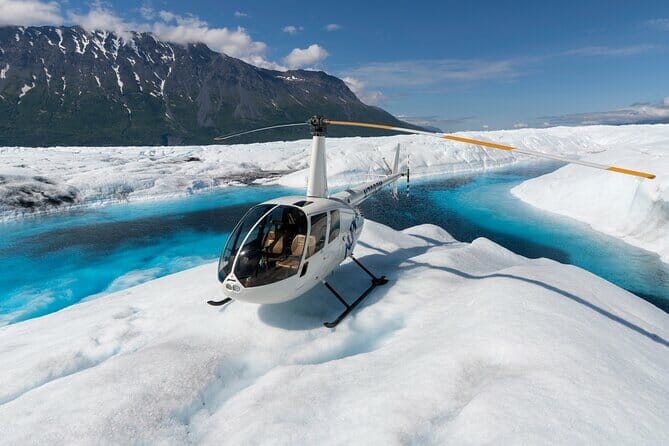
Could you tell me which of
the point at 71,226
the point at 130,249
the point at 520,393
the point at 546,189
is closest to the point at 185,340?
the point at 520,393

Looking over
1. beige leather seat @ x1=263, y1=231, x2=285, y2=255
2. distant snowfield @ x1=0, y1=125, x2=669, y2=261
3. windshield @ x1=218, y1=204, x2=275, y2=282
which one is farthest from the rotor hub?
distant snowfield @ x1=0, y1=125, x2=669, y2=261

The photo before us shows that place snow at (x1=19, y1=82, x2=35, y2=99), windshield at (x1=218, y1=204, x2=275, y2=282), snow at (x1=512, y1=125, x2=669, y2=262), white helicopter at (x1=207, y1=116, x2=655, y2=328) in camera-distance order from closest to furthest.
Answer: white helicopter at (x1=207, y1=116, x2=655, y2=328) → windshield at (x1=218, y1=204, x2=275, y2=282) → snow at (x1=512, y1=125, x2=669, y2=262) → snow at (x1=19, y1=82, x2=35, y2=99)

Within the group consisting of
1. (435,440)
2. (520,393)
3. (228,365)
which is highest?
(520,393)

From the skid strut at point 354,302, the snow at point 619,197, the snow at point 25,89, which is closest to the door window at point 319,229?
the skid strut at point 354,302

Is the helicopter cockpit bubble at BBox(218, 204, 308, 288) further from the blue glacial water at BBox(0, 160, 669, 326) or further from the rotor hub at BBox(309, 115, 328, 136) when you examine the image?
the blue glacial water at BBox(0, 160, 669, 326)

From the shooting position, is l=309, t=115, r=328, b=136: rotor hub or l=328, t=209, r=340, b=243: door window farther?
l=309, t=115, r=328, b=136: rotor hub

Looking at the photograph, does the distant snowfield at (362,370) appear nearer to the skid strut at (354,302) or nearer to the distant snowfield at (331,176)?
the skid strut at (354,302)

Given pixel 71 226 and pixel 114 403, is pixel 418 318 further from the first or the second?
pixel 71 226
